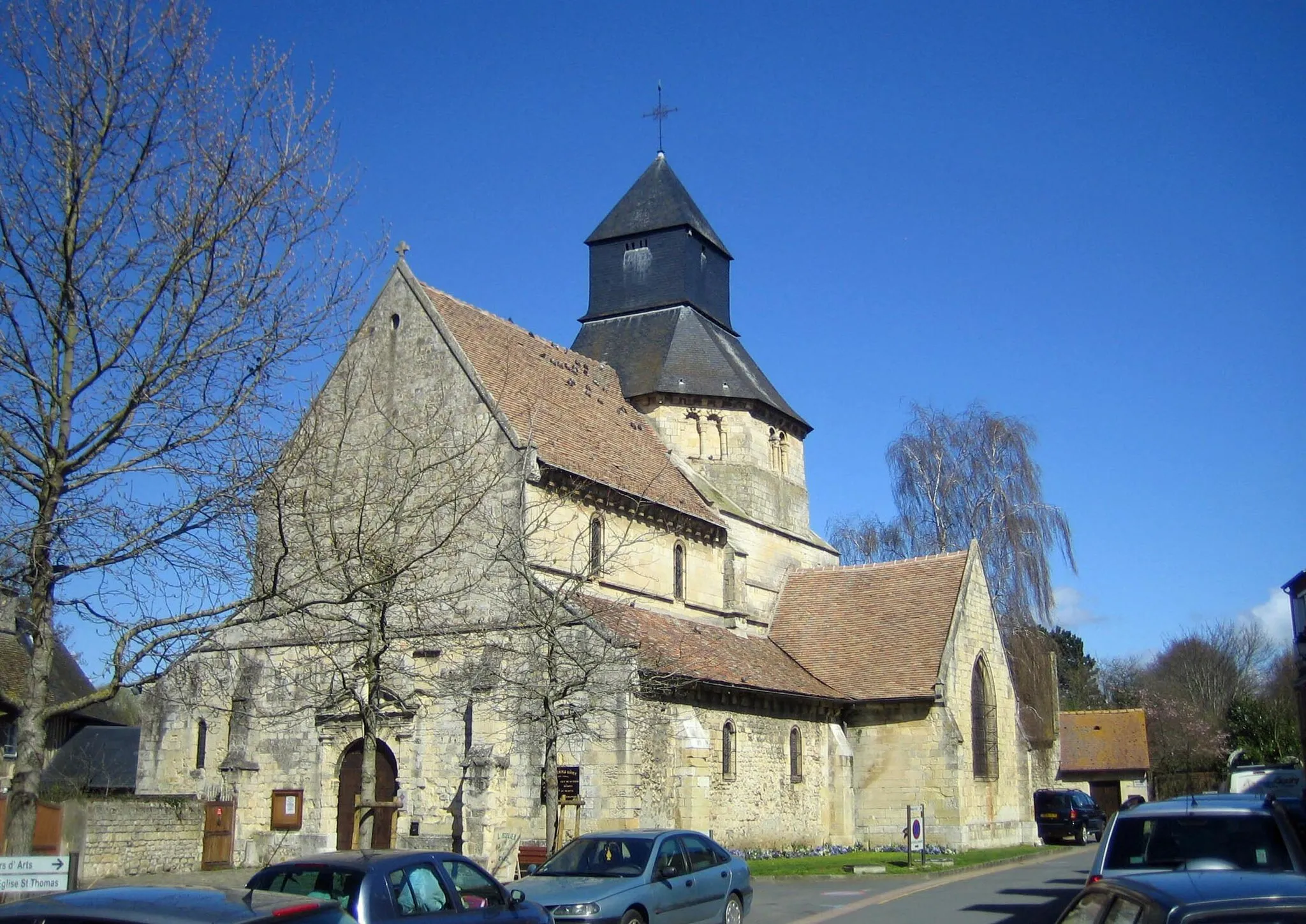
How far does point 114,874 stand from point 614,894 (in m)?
12.3

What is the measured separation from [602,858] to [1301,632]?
24254 mm

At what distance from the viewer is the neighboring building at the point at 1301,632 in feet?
97.6

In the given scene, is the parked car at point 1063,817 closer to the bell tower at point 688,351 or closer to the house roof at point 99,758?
the bell tower at point 688,351

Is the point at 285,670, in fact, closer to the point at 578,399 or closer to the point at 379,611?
the point at 379,611

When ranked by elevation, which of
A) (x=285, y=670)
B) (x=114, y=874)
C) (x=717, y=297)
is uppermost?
(x=717, y=297)

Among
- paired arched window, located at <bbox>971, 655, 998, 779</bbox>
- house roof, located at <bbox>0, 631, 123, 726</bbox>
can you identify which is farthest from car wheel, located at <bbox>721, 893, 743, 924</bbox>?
house roof, located at <bbox>0, 631, 123, 726</bbox>

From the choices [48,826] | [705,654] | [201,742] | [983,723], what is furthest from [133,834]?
[983,723]

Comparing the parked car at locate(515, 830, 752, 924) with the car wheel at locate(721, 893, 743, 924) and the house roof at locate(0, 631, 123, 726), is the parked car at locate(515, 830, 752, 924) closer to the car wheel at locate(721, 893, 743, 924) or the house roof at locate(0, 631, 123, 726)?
the car wheel at locate(721, 893, 743, 924)

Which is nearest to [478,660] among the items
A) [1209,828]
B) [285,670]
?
[285,670]

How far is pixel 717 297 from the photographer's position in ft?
122

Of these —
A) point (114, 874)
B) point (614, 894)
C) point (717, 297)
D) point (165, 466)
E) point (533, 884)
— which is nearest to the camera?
point (165, 466)

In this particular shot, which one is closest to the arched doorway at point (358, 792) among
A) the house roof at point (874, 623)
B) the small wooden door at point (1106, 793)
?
the house roof at point (874, 623)

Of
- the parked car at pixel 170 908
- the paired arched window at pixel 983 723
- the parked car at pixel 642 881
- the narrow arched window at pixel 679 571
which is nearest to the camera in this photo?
the parked car at pixel 170 908

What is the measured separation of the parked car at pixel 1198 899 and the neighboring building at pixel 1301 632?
2488 centimetres
